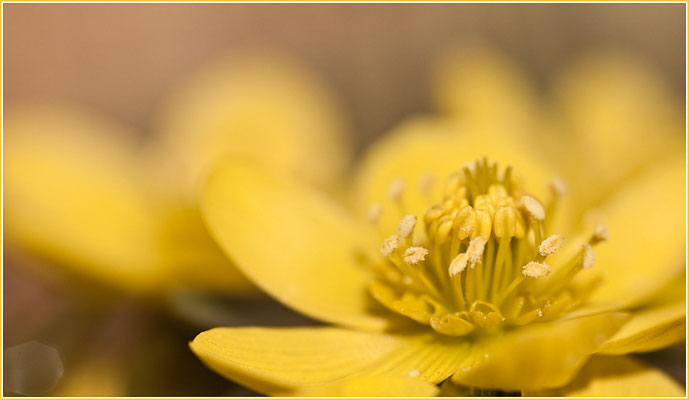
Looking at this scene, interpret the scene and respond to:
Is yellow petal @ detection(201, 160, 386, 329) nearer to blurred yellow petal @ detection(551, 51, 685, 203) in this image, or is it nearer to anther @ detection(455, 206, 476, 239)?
anther @ detection(455, 206, 476, 239)

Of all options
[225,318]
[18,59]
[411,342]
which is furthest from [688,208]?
[18,59]

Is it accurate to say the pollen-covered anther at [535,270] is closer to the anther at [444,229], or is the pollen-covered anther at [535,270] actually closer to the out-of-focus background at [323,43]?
the anther at [444,229]

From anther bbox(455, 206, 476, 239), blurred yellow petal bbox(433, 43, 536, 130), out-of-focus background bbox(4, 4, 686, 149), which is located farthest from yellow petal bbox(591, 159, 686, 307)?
out-of-focus background bbox(4, 4, 686, 149)

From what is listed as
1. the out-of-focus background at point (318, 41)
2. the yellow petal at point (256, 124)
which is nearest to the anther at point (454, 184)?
the yellow petal at point (256, 124)

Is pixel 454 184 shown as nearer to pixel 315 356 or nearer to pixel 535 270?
pixel 535 270

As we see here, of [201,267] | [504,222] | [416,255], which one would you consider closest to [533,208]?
[504,222]
